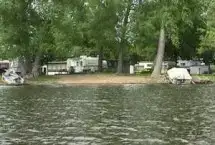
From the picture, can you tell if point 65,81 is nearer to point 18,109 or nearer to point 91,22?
point 91,22

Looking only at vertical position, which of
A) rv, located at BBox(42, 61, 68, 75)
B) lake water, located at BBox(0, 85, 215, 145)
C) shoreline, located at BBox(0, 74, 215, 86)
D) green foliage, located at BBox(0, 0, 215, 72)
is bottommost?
lake water, located at BBox(0, 85, 215, 145)

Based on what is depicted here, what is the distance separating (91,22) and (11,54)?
51.9ft

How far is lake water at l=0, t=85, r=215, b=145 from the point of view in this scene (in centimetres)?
1939

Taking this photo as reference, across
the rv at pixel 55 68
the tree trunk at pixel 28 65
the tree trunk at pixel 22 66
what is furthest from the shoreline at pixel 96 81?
the rv at pixel 55 68

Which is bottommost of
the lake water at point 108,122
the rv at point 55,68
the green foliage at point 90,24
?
the lake water at point 108,122

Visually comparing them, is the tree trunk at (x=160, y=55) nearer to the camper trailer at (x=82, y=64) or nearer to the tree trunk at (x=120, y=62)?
the tree trunk at (x=120, y=62)

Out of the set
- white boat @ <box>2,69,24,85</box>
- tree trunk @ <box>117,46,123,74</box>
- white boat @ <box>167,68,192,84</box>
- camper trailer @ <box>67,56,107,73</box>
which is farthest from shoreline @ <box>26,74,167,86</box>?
camper trailer @ <box>67,56,107,73</box>

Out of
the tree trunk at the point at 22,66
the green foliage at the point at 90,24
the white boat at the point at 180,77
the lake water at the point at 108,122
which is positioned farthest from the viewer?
the tree trunk at the point at 22,66

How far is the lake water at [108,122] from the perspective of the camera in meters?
19.4

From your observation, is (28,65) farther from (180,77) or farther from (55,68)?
(55,68)

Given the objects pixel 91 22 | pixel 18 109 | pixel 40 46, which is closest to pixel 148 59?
pixel 91 22

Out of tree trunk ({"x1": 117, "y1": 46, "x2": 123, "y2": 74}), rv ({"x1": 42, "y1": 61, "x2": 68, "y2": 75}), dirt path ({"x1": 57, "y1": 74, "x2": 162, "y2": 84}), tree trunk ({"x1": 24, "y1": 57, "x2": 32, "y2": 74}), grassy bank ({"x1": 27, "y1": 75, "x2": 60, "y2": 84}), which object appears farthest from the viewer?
rv ({"x1": 42, "y1": 61, "x2": 68, "y2": 75})

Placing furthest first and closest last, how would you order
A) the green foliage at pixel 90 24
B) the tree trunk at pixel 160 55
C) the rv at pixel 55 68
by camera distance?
the rv at pixel 55 68 < the tree trunk at pixel 160 55 < the green foliage at pixel 90 24

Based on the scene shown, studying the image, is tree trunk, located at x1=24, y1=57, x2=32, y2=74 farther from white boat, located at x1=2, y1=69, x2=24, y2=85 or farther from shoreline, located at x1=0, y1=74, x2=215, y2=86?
white boat, located at x1=2, y1=69, x2=24, y2=85
